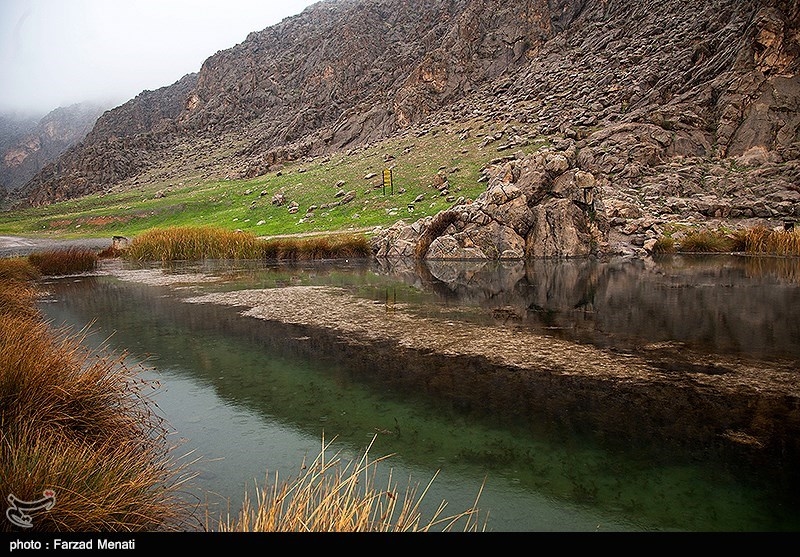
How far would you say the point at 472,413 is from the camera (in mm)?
7293

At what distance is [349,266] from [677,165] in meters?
28.0

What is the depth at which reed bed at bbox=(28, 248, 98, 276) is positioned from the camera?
89.6 feet

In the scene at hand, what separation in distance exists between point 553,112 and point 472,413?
174ft

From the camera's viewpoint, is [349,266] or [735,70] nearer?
[349,266]

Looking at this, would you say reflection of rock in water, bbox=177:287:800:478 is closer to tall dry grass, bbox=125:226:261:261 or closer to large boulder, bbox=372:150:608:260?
large boulder, bbox=372:150:608:260

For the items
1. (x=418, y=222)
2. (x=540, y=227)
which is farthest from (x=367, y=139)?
(x=540, y=227)

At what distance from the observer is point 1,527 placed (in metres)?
3.42

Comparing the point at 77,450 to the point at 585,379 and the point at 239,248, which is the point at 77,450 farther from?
the point at 239,248

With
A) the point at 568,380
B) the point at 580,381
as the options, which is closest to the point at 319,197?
the point at 568,380

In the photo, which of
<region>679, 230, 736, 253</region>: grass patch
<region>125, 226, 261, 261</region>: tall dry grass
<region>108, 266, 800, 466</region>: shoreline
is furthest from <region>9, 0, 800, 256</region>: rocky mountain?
<region>108, 266, 800, 466</region>: shoreline

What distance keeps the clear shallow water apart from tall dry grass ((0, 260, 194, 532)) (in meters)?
0.61

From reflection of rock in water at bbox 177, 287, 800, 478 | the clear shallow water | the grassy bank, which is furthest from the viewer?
the grassy bank
